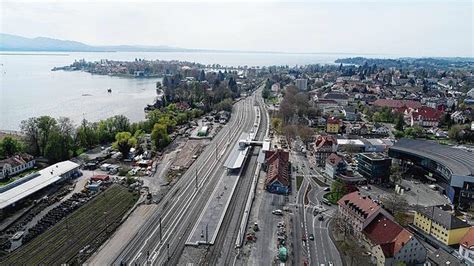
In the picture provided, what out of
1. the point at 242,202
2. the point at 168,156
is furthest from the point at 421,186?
the point at 168,156

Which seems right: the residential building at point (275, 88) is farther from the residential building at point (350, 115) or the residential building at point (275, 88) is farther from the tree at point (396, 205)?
the tree at point (396, 205)

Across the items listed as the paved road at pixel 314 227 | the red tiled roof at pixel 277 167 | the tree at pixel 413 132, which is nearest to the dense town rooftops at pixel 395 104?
the tree at pixel 413 132

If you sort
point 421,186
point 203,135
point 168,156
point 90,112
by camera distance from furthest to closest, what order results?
point 90,112, point 203,135, point 168,156, point 421,186

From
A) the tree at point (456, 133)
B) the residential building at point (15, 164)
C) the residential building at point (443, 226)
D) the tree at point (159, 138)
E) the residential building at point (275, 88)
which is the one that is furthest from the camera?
the residential building at point (275, 88)

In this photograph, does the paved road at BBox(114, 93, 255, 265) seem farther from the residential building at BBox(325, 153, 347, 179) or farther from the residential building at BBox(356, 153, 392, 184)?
the residential building at BBox(356, 153, 392, 184)

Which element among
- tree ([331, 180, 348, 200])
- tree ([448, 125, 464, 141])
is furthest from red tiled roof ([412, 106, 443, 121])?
tree ([331, 180, 348, 200])

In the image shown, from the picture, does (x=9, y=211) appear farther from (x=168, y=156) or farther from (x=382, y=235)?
(x=382, y=235)
